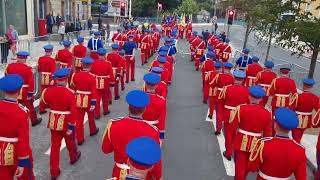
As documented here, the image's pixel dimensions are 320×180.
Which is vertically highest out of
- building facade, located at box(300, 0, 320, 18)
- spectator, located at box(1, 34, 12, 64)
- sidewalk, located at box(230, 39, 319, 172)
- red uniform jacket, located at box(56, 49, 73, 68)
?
building facade, located at box(300, 0, 320, 18)

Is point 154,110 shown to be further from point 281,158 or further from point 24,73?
point 24,73

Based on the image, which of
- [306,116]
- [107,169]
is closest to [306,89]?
[306,116]

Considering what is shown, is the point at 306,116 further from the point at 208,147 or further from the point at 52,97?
the point at 52,97

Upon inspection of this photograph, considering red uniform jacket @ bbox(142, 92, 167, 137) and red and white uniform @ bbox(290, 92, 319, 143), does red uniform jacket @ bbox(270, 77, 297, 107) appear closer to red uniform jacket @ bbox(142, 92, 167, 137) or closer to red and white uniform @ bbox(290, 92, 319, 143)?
red and white uniform @ bbox(290, 92, 319, 143)

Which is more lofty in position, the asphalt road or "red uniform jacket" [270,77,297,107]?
"red uniform jacket" [270,77,297,107]

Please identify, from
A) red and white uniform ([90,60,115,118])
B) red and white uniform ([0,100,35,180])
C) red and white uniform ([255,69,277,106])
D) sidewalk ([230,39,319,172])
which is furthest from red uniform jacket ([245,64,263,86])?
red and white uniform ([0,100,35,180])

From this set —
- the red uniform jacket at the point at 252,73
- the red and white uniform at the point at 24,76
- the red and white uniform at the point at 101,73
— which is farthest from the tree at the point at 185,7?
the red and white uniform at the point at 24,76

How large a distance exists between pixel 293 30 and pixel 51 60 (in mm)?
6345

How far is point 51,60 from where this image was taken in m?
10.1

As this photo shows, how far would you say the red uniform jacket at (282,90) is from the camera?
9203 millimetres

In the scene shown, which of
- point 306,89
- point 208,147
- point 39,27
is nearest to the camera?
point 306,89

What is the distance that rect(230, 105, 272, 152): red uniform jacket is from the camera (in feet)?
20.4

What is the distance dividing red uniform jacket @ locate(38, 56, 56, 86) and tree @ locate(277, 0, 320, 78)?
6.25 meters

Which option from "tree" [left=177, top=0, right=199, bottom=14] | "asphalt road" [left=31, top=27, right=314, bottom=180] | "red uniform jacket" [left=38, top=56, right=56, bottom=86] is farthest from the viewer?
"tree" [left=177, top=0, right=199, bottom=14]
